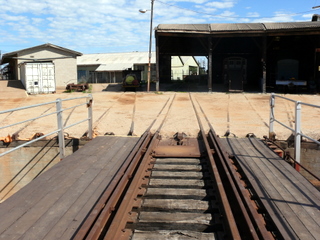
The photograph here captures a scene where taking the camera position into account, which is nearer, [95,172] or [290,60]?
[95,172]

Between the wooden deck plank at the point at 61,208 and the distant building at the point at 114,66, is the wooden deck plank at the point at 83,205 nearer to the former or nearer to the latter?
the wooden deck plank at the point at 61,208

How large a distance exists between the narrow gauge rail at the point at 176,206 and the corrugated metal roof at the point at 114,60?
39.7 m

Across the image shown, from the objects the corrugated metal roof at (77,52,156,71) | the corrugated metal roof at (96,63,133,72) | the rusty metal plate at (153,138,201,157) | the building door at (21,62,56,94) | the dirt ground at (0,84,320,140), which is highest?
the corrugated metal roof at (77,52,156,71)

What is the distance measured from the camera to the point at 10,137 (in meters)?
9.64

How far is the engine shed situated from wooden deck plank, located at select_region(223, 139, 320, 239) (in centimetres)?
1623

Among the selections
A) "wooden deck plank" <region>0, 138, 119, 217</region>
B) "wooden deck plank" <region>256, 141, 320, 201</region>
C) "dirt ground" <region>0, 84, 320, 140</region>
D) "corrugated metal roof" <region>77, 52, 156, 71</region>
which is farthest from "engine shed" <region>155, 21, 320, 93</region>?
"wooden deck plank" <region>256, 141, 320, 201</region>

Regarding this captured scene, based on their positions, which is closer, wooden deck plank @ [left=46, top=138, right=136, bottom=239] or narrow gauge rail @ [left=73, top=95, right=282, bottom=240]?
wooden deck plank @ [left=46, top=138, right=136, bottom=239]

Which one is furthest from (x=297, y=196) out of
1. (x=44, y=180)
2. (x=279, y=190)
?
(x=44, y=180)

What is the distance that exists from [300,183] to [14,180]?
767cm

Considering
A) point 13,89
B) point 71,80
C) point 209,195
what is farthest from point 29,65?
point 209,195

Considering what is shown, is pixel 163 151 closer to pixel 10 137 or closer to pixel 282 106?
pixel 10 137

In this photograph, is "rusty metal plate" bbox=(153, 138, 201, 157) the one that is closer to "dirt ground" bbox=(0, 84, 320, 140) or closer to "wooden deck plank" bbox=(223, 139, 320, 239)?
"wooden deck plank" bbox=(223, 139, 320, 239)

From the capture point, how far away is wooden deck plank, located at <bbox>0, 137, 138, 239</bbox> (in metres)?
3.99

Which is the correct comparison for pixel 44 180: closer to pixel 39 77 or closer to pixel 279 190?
pixel 279 190
